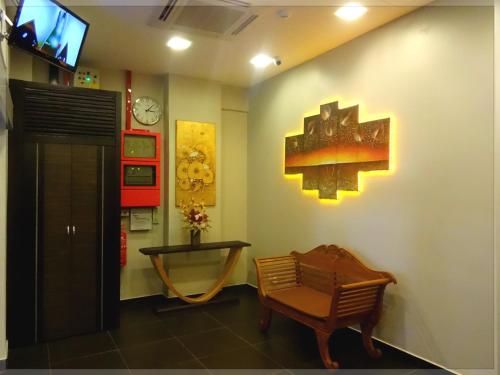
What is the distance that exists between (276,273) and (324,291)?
0.53m

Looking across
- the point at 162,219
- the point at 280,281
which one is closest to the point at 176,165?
the point at 162,219

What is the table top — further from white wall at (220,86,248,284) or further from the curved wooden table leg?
white wall at (220,86,248,284)

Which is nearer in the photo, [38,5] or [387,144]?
[38,5]

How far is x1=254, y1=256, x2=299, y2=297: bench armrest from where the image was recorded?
12.3 ft

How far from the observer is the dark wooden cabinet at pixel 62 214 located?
11.1 ft

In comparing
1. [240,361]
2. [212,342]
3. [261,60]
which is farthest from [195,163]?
[240,361]

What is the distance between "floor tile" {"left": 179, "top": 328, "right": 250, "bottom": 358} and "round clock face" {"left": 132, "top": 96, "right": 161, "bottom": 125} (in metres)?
2.76

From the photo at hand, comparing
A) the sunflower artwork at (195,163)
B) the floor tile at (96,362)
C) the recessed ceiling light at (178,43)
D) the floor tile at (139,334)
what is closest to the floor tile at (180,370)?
the floor tile at (96,362)

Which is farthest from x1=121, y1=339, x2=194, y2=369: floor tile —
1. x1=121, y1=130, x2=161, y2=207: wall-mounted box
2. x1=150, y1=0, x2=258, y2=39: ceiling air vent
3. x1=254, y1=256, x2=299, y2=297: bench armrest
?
x1=150, y1=0, x2=258, y2=39: ceiling air vent

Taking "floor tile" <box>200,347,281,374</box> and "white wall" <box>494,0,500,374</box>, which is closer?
"white wall" <box>494,0,500,374</box>

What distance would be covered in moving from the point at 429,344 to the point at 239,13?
10.3 ft

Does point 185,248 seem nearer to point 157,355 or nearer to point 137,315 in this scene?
point 137,315

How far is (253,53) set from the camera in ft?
13.4

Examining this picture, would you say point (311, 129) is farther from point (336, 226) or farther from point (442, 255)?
point (442, 255)
